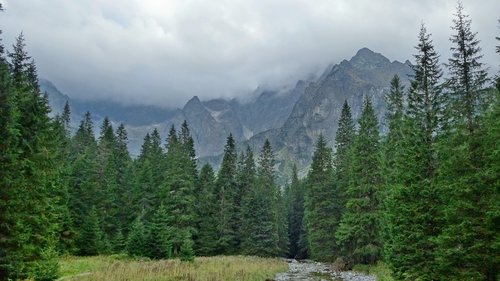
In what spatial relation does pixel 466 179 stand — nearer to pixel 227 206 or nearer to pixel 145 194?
pixel 145 194

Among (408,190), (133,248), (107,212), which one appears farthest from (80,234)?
(408,190)

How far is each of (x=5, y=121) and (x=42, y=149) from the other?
10.7 metres

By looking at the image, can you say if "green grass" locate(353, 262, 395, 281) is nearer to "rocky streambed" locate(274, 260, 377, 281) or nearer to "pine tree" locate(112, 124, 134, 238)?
"rocky streambed" locate(274, 260, 377, 281)

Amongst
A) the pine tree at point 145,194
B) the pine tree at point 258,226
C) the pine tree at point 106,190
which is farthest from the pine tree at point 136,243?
the pine tree at point 258,226

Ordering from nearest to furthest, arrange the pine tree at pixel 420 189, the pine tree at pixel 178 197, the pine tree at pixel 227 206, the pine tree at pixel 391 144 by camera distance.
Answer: the pine tree at pixel 420 189 → the pine tree at pixel 391 144 → the pine tree at pixel 178 197 → the pine tree at pixel 227 206

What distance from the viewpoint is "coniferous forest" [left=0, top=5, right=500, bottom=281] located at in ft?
68.7

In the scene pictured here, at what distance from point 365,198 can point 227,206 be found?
29924mm

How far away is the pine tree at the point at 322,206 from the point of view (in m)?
61.7

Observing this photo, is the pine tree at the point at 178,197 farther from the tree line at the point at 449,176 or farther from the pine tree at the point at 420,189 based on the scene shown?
the pine tree at the point at 420,189

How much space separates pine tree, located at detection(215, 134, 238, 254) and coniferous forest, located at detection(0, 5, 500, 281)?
213 mm

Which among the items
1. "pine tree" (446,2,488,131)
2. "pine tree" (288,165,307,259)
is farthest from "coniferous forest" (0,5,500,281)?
"pine tree" (288,165,307,259)

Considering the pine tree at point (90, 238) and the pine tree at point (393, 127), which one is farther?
the pine tree at point (90, 238)

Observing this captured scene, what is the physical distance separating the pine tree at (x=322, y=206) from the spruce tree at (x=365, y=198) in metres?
12.5

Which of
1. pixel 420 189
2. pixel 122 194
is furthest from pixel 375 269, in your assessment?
pixel 122 194
